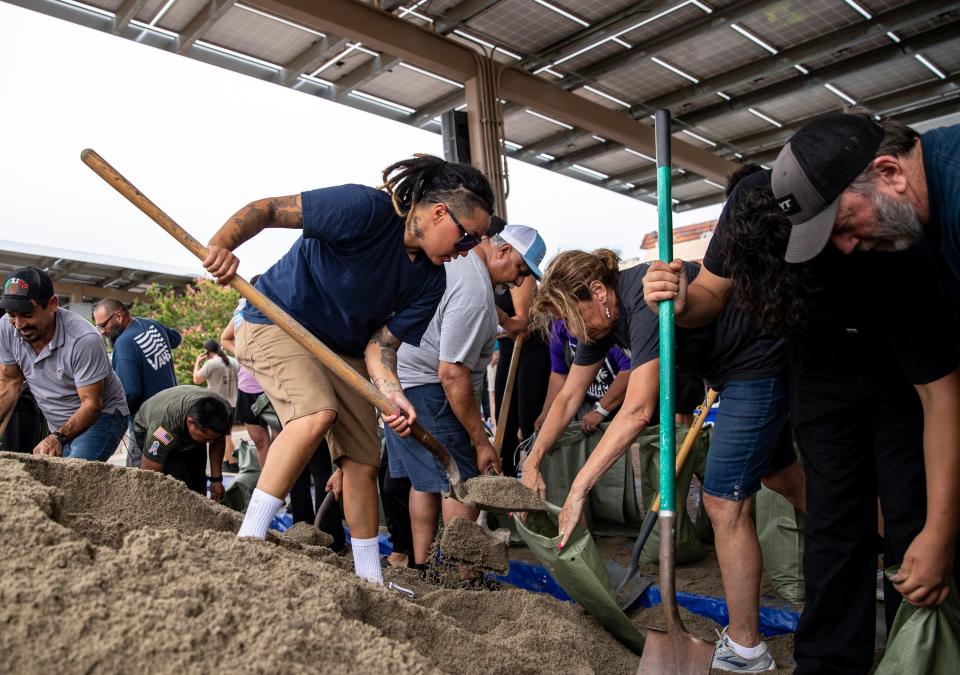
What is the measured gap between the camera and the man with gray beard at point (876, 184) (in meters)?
1.45

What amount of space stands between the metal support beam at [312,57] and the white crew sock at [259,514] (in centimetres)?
464

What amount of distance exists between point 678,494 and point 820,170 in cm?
219

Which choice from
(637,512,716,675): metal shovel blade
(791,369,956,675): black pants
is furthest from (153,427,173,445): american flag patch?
(791,369,956,675): black pants

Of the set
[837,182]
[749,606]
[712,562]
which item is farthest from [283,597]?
[712,562]

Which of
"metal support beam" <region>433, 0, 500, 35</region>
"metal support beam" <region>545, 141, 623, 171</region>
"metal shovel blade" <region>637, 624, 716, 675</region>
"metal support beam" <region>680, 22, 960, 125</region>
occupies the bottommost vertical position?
"metal shovel blade" <region>637, 624, 716, 675</region>

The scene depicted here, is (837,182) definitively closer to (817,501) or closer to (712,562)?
(817,501)

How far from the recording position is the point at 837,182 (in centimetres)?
145

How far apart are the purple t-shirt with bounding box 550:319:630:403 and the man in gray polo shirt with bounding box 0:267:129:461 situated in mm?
2417

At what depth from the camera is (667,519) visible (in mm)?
2346

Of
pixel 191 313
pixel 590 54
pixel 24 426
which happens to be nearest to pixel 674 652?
pixel 24 426

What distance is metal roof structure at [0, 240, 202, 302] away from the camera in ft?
44.9

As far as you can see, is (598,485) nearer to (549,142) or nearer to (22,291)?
(22,291)

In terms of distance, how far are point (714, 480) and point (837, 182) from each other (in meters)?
1.30

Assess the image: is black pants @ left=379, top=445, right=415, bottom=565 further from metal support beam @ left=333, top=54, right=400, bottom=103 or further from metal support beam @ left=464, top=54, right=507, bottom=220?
metal support beam @ left=333, top=54, right=400, bottom=103
